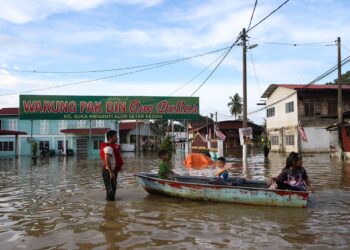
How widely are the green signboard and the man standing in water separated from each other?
21.0 meters

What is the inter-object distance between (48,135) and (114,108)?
15.3 m

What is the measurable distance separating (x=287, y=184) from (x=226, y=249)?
3599 mm

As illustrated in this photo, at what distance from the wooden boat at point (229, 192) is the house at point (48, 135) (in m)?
32.2

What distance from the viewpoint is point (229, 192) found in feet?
30.7

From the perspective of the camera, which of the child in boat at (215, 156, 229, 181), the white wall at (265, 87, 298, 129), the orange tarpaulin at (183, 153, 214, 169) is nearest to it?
the child in boat at (215, 156, 229, 181)

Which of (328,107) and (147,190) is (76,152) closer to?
(328,107)

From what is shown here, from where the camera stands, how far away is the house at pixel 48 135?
42.1m

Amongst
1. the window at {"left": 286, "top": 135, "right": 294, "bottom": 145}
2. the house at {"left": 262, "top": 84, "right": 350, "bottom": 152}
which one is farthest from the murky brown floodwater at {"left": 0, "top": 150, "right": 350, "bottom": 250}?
the window at {"left": 286, "top": 135, "right": 294, "bottom": 145}

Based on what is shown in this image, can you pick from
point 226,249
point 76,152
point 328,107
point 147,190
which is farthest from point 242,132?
point 76,152

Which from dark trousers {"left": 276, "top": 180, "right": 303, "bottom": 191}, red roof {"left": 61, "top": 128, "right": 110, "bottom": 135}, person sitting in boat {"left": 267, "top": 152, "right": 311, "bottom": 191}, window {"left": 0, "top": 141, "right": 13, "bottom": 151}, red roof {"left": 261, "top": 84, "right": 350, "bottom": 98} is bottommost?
dark trousers {"left": 276, "top": 180, "right": 303, "bottom": 191}

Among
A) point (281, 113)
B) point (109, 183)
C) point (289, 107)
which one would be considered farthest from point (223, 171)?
point (281, 113)

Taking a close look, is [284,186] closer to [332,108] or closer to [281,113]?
[332,108]

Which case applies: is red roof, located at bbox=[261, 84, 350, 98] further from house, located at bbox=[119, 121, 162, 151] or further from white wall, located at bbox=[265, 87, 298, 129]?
house, located at bbox=[119, 121, 162, 151]

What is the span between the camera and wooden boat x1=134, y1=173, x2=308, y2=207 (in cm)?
873
